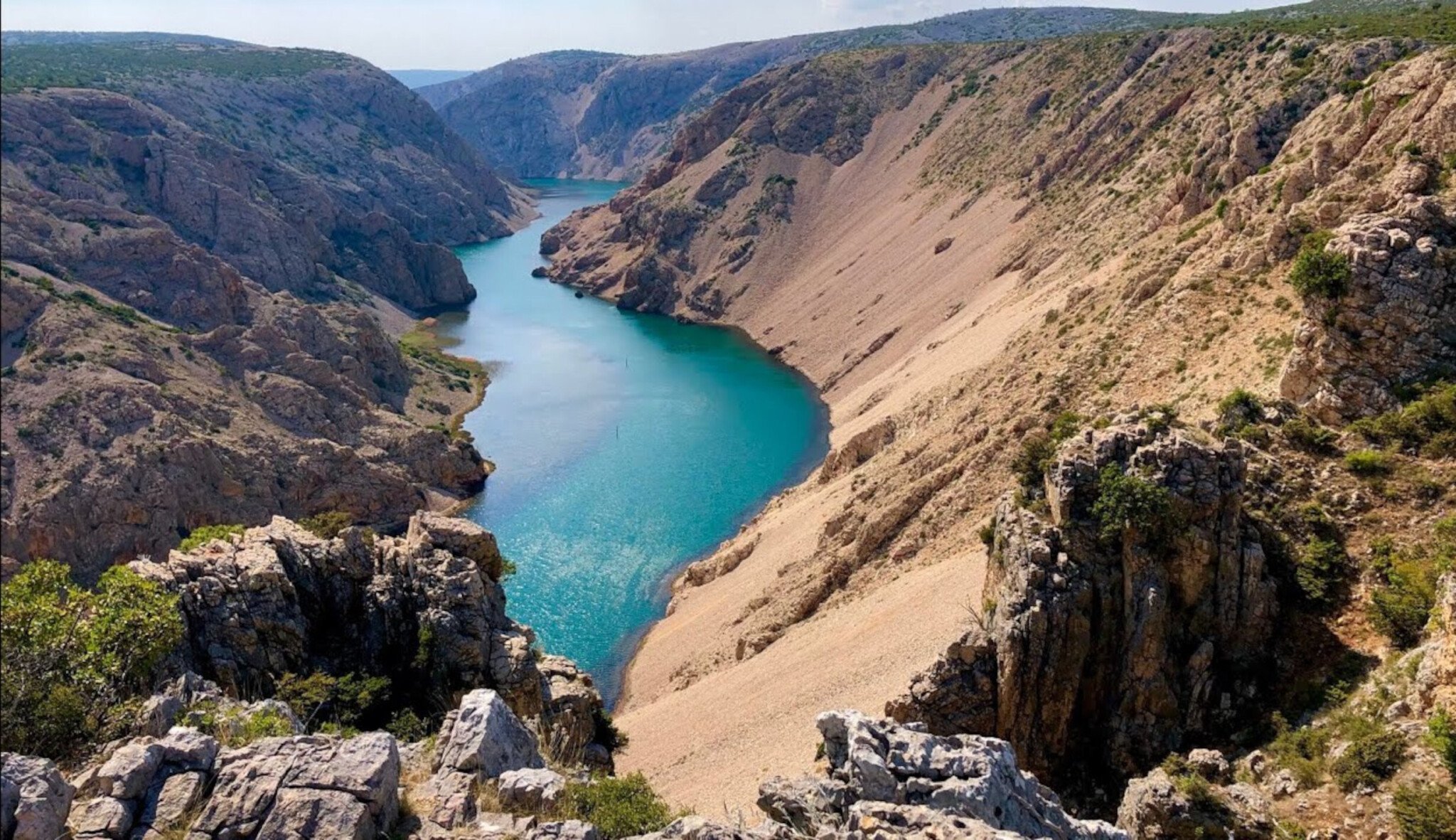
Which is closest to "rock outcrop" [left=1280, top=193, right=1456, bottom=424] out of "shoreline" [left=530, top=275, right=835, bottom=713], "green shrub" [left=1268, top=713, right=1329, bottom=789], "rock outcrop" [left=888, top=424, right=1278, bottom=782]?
"rock outcrop" [left=888, top=424, right=1278, bottom=782]

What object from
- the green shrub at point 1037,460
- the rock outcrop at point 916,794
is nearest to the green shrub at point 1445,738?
the rock outcrop at point 916,794

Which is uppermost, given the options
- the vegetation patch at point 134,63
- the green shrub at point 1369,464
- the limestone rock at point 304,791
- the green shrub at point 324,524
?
the vegetation patch at point 134,63

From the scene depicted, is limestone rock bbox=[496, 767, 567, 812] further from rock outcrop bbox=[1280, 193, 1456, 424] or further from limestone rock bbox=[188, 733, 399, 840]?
rock outcrop bbox=[1280, 193, 1456, 424]

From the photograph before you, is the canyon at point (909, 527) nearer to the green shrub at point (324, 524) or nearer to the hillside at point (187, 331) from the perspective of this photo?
the hillside at point (187, 331)

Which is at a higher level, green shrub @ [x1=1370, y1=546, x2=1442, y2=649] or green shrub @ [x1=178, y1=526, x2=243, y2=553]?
green shrub @ [x1=1370, y1=546, x2=1442, y2=649]

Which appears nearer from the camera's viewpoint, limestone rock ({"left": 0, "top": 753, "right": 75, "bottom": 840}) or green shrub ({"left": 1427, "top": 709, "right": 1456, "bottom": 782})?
limestone rock ({"left": 0, "top": 753, "right": 75, "bottom": 840})

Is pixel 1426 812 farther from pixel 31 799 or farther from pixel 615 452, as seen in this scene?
pixel 615 452

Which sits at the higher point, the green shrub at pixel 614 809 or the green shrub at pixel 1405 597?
the green shrub at pixel 1405 597
